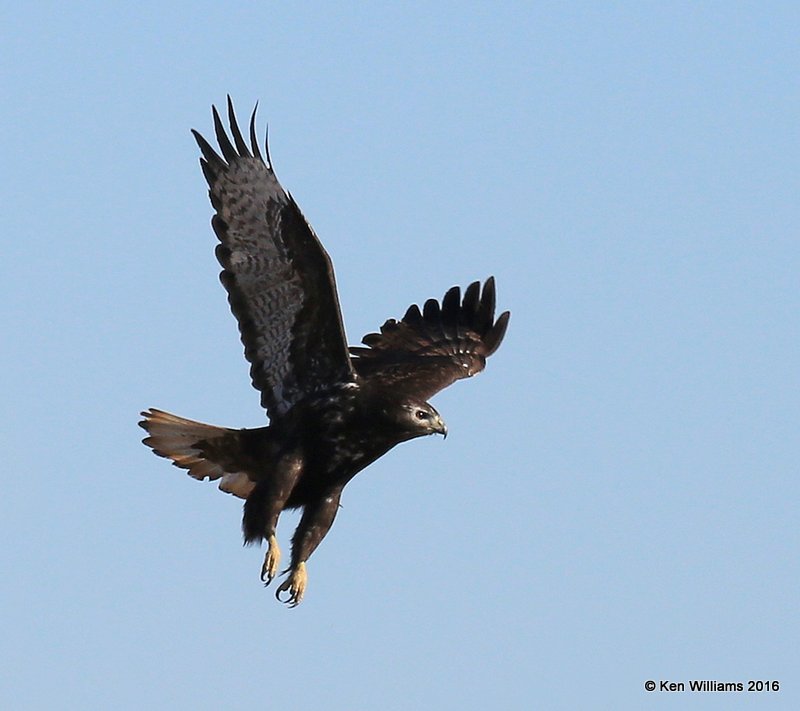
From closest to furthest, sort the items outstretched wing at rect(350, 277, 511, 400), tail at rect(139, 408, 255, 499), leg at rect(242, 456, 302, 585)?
leg at rect(242, 456, 302, 585), tail at rect(139, 408, 255, 499), outstretched wing at rect(350, 277, 511, 400)

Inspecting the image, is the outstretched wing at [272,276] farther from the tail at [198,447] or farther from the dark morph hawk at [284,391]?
the tail at [198,447]

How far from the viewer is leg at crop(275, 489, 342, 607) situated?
19.7 meters

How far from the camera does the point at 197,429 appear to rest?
20047 mm

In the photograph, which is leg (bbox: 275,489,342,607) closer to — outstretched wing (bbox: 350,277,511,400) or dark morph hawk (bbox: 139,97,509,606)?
dark morph hawk (bbox: 139,97,509,606)

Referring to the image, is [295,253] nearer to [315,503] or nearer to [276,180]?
[276,180]

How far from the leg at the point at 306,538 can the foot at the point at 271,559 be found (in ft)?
1.13

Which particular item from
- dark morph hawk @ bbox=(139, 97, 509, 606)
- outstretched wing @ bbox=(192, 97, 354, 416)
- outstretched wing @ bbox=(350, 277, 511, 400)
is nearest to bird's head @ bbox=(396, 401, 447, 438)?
dark morph hawk @ bbox=(139, 97, 509, 606)

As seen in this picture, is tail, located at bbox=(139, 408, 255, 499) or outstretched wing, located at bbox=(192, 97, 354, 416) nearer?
outstretched wing, located at bbox=(192, 97, 354, 416)

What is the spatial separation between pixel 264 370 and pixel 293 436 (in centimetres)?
62

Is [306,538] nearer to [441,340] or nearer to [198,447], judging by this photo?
[198,447]

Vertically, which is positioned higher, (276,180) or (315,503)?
(276,180)

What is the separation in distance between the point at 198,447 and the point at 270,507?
1.14 metres

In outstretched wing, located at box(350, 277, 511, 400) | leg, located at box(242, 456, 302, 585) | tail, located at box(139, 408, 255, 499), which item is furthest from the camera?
outstretched wing, located at box(350, 277, 511, 400)

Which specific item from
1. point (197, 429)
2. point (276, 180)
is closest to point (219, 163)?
point (276, 180)
